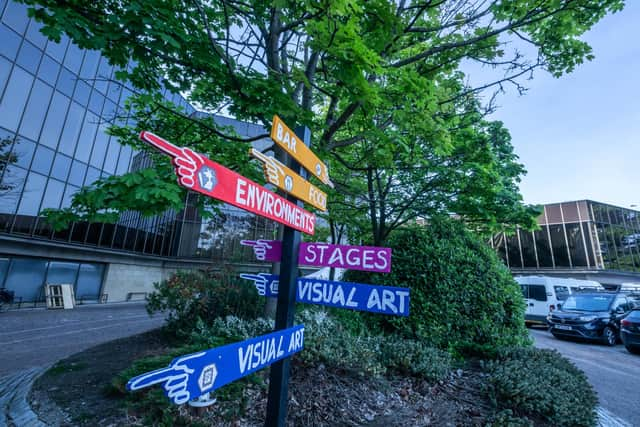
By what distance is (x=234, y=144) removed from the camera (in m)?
5.89

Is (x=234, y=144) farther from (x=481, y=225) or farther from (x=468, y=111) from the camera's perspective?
(x=481, y=225)

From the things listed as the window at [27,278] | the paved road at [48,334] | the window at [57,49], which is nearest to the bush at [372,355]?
the paved road at [48,334]

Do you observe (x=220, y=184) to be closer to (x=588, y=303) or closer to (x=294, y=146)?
(x=294, y=146)

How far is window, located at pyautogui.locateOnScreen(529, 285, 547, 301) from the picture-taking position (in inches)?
579

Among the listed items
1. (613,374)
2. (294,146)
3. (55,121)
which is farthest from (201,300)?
(55,121)

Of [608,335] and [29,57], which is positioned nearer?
[608,335]

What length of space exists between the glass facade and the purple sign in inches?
1047

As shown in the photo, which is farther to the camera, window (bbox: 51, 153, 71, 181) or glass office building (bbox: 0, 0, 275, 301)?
window (bbox: 51, 153, 71, 181)

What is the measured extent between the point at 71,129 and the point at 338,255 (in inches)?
789

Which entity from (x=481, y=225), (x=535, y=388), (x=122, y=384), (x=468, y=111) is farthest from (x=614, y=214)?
(x=122, y=384)

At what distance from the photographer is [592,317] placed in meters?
11.0

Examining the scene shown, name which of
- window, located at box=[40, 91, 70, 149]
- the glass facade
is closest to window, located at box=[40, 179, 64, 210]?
window, located at box=[40, 91, 70, 149]

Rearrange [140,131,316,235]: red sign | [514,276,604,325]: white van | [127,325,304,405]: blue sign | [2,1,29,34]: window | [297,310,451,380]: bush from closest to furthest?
[127,325,304,405]: blue sign < [140,131,316,235]: red sign < [297,310,451,380]: bush < [2,1,29,34]: window < [514,276,604,325]: white van

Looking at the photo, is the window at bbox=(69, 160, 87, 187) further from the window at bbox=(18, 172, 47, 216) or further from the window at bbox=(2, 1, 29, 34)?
the window at bbox=(2, 1, 29, 34)
